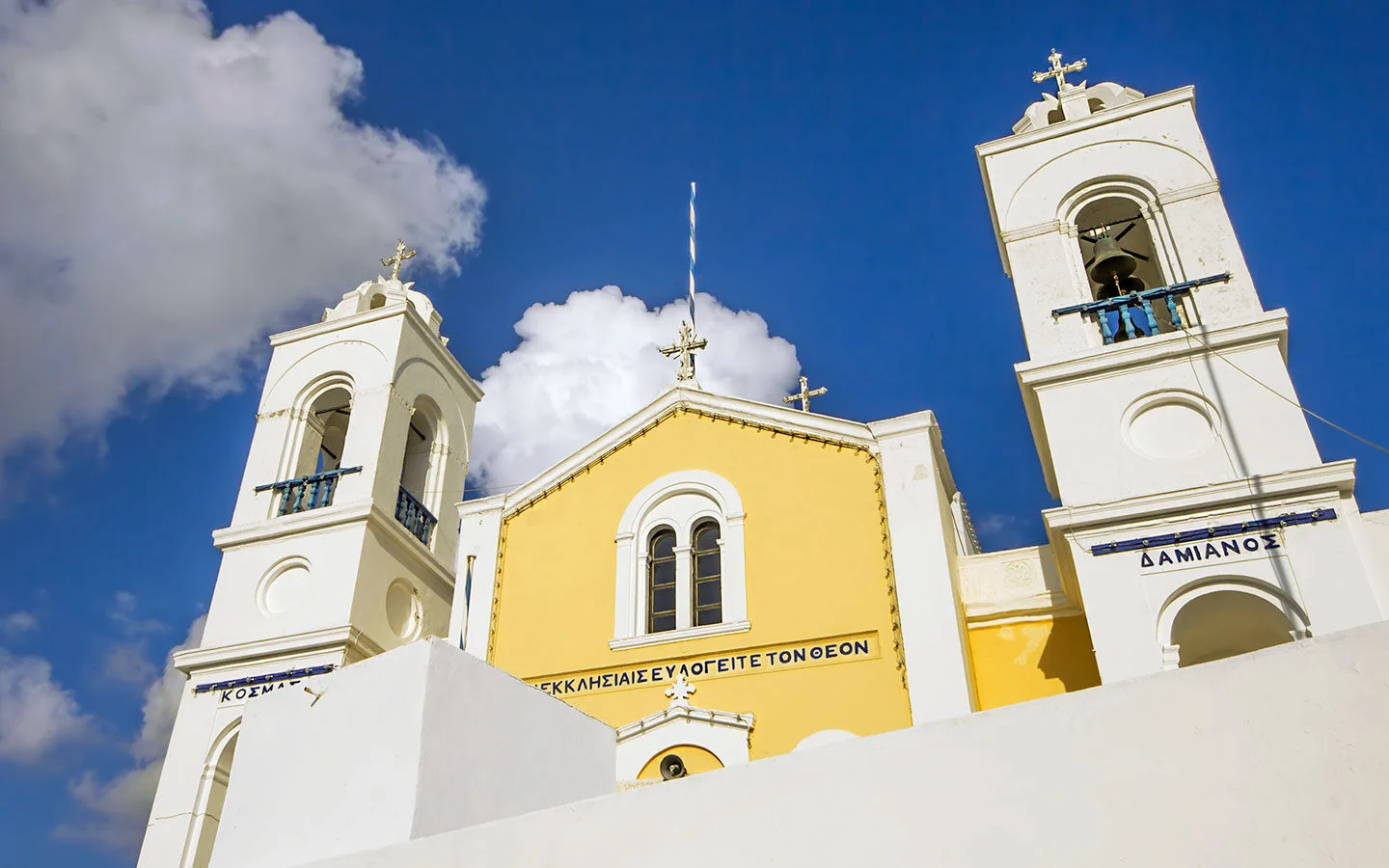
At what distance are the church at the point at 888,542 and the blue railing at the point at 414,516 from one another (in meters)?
0.09

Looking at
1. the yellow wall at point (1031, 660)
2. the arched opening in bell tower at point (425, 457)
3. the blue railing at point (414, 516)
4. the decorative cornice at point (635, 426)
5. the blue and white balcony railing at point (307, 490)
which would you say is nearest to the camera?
the yellow wall at point (1031, 660)

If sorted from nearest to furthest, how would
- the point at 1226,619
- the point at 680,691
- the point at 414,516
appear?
1. the point at 1226,619
2. the point at 680,691
3. the point at 414,516

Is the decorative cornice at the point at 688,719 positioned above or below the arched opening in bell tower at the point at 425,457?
below

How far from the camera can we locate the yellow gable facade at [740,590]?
38.8 feet

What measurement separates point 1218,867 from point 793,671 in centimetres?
869

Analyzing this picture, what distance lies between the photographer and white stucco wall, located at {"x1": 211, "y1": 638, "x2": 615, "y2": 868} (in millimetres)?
5598

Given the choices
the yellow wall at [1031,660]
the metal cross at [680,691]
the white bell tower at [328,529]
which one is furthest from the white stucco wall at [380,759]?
the white bell tower at [328,529]

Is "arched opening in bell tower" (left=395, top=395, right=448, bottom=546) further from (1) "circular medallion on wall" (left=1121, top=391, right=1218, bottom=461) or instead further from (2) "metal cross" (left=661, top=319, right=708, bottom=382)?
(1) "circular medallion on wall" (left=1121, top=391, right=1218, bottom=461)

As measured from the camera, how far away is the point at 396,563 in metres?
15.9

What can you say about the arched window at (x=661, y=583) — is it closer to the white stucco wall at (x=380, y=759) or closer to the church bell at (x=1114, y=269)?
the church bell at (x=1114, y=269)

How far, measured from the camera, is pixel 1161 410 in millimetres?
11633

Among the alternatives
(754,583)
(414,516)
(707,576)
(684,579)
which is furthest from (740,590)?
(414,516)

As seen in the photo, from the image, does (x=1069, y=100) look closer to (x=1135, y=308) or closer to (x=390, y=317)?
(x=1135, y=308)

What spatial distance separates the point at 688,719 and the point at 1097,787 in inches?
343
